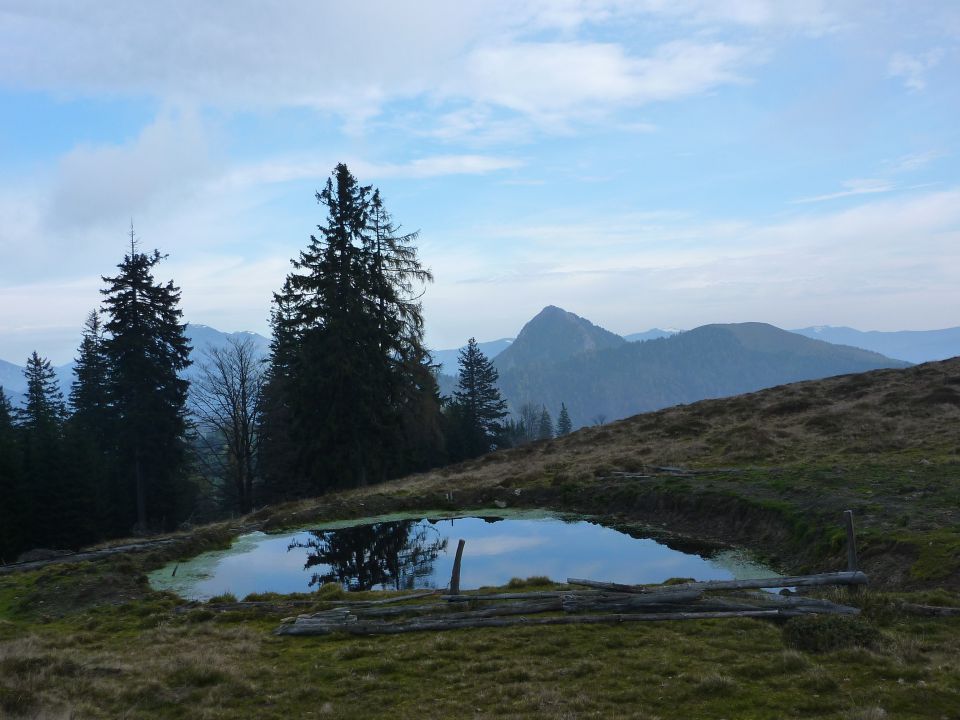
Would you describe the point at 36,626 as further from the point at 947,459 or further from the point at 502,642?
the point at 947,459

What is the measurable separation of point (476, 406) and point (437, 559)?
159 ft

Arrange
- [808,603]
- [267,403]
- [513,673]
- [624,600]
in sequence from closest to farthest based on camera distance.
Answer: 1. [513,673]
2. [808,603]
3. [624,600]
4. [267,403]

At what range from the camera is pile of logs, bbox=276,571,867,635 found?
13.3 metres

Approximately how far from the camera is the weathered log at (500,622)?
13.0 m

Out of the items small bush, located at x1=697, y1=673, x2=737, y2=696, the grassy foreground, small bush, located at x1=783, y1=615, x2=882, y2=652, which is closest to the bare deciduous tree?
the grassy foreground

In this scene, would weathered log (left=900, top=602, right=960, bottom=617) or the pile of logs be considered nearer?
weathered log (left=900, top=602, right=960, bottom=617)

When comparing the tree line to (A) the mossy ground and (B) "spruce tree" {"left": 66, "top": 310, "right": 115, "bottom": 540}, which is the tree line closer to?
(B) "spruce tree" {"left": 66, "top": 310, "right": 115, "bottom": 540}

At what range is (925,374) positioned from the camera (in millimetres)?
41438

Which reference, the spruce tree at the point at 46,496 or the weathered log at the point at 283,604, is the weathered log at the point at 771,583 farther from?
→ the spruce tree at the point at 46,496

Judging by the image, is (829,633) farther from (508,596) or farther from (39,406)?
(39,406)

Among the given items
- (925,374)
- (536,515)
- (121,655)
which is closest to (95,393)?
(536,515)

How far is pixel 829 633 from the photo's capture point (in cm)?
1094

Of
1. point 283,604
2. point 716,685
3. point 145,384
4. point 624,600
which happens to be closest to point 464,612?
point 624,600

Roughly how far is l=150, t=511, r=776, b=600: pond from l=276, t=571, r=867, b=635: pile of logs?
14.4 feet
